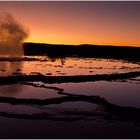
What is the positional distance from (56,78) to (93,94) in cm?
497

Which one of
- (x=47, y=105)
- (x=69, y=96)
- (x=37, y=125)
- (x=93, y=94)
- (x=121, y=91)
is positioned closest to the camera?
(x=37, y=125)

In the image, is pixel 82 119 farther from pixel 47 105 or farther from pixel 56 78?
pixel 56 78

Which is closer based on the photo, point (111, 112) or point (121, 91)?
point (111, 112)

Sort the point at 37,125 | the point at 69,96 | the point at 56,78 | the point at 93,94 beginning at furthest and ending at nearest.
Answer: the point at 56,78
the point at 93,94
the point at 69,96
the point at 37,125

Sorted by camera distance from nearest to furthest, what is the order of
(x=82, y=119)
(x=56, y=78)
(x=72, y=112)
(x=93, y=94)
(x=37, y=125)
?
1. (x=37, y=125)
2. (x=82, y=119)
3. (x=72, y=112)
4. (x=93, y=94)
5. (x=56, y=78)

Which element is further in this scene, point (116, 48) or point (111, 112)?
point (116, 48)

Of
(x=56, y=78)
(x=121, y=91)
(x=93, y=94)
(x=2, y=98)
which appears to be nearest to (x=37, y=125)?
(x=2, y=98)

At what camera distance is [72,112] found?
9.45m

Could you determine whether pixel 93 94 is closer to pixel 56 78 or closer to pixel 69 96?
pixel 69 96

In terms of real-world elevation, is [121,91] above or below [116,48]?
below

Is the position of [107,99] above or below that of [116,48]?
below

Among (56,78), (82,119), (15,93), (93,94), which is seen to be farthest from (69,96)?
(56,78)

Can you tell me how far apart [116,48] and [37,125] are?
Result: 275 feet

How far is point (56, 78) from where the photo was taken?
17.6 metres
